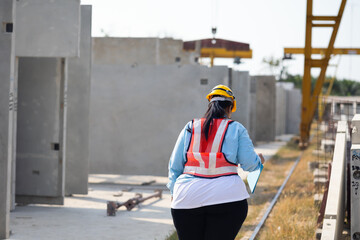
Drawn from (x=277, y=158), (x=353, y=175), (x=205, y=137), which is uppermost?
(x=205, y=137)

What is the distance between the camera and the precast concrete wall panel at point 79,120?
12.1 metres

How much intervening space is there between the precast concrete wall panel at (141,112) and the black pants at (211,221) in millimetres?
9789

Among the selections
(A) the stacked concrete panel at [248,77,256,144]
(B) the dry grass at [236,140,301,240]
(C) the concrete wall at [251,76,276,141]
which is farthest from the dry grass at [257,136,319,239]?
(C) the concrete wall at [251,76,276,141]

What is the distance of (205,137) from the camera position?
4.63 m

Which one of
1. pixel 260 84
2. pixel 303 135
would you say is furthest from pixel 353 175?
Result: pixel 260 84

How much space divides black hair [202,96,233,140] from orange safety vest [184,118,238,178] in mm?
33

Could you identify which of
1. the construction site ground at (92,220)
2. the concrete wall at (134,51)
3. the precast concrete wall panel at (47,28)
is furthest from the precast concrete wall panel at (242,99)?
the concrete wall at (134,51)

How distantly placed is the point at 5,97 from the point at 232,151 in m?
4.04

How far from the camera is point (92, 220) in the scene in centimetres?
978

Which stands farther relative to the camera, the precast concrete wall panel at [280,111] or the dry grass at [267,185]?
A: the precast concrete wall panel at [280,111]

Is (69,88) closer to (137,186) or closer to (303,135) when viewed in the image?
(137,186)

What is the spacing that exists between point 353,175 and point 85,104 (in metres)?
6.14

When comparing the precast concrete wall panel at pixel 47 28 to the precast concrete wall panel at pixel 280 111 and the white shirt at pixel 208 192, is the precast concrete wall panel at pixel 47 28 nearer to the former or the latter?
the white shirt at pixel 208 192

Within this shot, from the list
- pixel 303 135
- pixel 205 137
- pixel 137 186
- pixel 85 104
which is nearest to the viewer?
pixel 205 137
